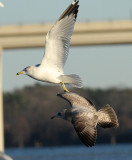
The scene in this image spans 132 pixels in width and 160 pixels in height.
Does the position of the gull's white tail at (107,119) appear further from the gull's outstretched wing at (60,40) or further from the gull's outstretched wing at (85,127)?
the gull's outstretched wing at (60,40)

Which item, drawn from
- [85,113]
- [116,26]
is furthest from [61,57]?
[116,26]

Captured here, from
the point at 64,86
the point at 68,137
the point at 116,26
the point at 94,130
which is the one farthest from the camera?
the point at 68,137

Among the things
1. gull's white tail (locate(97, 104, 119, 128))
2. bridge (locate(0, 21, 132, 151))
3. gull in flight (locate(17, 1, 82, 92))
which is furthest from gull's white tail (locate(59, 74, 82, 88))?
bridge (locate(0, 21, 132, 151))

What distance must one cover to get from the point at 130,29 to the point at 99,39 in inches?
77.8

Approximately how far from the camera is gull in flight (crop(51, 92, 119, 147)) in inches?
605

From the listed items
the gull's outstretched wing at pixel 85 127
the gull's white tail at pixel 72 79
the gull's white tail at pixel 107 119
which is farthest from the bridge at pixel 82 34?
the gull's outstretched wing at pixel 85 127

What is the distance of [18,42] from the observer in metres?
47.8

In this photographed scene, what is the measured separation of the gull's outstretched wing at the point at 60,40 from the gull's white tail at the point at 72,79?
76 centimetres

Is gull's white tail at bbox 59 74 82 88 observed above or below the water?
above

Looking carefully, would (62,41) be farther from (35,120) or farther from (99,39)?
(35,120)

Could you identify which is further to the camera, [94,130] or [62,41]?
[62,41]

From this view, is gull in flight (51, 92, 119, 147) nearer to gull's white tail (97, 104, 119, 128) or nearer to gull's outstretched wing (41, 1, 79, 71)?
gull's white tail (97, 104, 119, 128)

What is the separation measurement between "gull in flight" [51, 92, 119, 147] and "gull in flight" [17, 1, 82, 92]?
4.08 ft

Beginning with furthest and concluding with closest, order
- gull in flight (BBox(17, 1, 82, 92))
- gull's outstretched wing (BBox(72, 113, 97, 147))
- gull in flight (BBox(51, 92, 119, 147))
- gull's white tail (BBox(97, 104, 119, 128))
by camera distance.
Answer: gull in flight (BBox(17, 1, 82, 92))
gull's white tail (BBox(97, 104, 119, 128))
gull in flight (BBox(51, 92, 119, 147))
gull's outstretched wing (BBox(72, 113, 97, 147))
